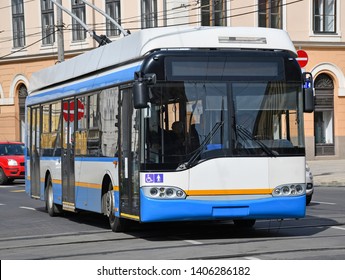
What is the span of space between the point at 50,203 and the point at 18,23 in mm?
33207

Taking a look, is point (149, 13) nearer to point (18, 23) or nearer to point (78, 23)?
point (78, 23)

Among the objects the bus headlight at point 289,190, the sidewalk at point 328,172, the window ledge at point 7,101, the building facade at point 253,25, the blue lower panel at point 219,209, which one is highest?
the building facade at point 253,25

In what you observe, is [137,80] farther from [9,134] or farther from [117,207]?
[9,134]

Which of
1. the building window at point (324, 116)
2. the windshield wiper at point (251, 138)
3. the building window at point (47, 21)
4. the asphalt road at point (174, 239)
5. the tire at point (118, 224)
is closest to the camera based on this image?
the asphalt road at point (174, 239)

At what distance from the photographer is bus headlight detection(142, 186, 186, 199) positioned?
1302cm

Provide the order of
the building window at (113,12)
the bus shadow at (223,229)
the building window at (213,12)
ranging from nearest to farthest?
the bus shadow at (223,229) < the building window at (213,12) < the building window at (113,12)

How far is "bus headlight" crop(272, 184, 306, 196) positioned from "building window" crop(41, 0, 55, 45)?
37016mm

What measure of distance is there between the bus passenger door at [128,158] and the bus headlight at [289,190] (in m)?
2.02

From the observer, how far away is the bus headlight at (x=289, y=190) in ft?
43.9

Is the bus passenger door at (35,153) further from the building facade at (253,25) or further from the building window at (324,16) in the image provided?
the building window at (324,16)

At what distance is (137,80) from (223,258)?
3.22 meters

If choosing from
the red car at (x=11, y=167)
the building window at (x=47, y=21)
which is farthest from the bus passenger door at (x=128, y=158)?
the building window at (x=47, y=21)

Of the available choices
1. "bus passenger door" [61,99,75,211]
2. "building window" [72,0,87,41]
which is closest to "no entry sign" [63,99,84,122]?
"bus passenger door" [61,99,75,211]

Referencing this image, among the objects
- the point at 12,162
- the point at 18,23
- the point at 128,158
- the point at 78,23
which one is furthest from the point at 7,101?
the point at 128,158
